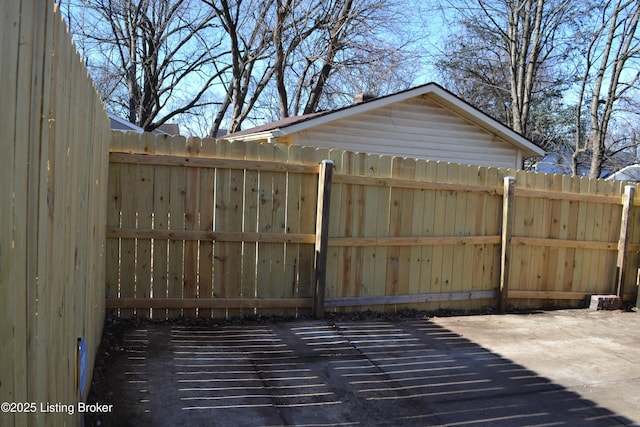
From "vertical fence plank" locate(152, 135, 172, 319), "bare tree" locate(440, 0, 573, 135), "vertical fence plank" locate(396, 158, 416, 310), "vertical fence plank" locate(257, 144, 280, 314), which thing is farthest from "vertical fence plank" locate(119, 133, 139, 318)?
"bare tree" locate(440, 0, 573, 135)

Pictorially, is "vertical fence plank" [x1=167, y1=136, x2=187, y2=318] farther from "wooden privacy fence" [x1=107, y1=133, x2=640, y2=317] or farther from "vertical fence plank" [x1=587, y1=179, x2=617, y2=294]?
"vertical fence plank" [x1=587, y1=179, x2=617, y2=294]

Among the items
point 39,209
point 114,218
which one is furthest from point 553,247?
point 39,209

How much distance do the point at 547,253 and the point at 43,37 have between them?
23.6 ft

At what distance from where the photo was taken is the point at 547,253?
7.58 metres

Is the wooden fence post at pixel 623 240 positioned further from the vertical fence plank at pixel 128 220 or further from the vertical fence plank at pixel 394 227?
the vertical fence plank at pixel 128 220

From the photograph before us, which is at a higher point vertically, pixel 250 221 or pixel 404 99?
pixel 404 99

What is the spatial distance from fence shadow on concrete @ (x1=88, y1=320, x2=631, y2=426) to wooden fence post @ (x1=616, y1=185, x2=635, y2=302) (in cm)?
362

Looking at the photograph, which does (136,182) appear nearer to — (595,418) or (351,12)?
(595,418)

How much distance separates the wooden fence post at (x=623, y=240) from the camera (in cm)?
780

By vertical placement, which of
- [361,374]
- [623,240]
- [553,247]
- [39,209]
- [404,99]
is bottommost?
[361,374]

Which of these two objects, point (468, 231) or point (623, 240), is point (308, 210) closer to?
point (468, 231)

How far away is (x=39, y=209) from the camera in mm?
1739

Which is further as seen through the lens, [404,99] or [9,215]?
[404,99]

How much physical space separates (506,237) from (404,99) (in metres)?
4.51
